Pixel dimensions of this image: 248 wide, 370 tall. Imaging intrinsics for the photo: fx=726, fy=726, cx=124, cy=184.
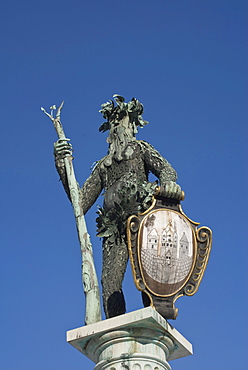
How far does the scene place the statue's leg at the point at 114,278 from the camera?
8508mm

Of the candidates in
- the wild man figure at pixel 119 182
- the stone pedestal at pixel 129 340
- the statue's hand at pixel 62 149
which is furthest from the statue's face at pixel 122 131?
the stone pedestal at pixel 129 340

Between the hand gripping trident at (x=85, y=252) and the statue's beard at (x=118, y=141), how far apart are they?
0.58 metres

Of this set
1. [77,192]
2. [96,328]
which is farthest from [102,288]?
[77,192]

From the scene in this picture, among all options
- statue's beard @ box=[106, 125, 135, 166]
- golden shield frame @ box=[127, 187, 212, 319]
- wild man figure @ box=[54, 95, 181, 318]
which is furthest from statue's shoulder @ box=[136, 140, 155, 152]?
golden shield frame @ box=[127, 187, 212, 319]

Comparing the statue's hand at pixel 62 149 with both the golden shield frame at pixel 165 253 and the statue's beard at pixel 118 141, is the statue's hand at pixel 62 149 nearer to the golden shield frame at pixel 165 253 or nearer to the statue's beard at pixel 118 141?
the statue's beard at pixel 118 141

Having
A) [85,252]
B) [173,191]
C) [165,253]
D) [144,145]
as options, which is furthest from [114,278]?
[144,145]

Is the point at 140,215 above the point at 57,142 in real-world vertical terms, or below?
below

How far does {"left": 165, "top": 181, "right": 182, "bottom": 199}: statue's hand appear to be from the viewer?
862 centimetres

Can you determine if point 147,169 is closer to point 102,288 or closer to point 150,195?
point 150,195

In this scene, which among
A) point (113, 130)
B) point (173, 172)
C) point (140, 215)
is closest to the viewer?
point (140, 215)

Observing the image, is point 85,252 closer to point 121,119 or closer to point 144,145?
point 144,145

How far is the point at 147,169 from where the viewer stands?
952 centimetres

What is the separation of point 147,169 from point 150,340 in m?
2.43

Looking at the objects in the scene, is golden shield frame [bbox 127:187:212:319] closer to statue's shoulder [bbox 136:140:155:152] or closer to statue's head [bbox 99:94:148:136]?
statue's shoulder [bbox 136:140:155:152]
